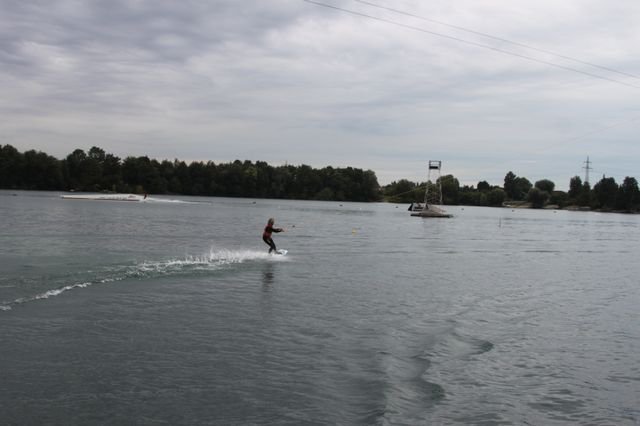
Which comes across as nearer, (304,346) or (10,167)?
(304,346)

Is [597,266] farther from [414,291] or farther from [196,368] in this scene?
[196,368]

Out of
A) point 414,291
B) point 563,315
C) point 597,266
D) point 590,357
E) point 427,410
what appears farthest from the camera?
point 597,266

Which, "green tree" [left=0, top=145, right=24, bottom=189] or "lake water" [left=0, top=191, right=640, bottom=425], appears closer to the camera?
"lake water" [left=0, top=191, right=640, bottom=425]

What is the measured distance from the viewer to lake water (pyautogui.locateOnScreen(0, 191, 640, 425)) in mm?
9820

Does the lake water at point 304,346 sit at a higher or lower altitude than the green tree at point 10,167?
lower

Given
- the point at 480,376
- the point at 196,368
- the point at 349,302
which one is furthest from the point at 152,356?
the point at 349,302

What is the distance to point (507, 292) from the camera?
2336 centimetres

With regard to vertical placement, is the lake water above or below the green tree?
below

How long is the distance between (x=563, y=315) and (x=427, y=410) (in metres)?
10.6

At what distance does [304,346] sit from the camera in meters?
13.4

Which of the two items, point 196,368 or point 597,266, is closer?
point 196,368

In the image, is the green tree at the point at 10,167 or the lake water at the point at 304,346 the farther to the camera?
the green tree at the point at 10,167

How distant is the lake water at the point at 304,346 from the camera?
9820 mm

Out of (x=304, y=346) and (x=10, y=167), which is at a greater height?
(x=10, y=167)
